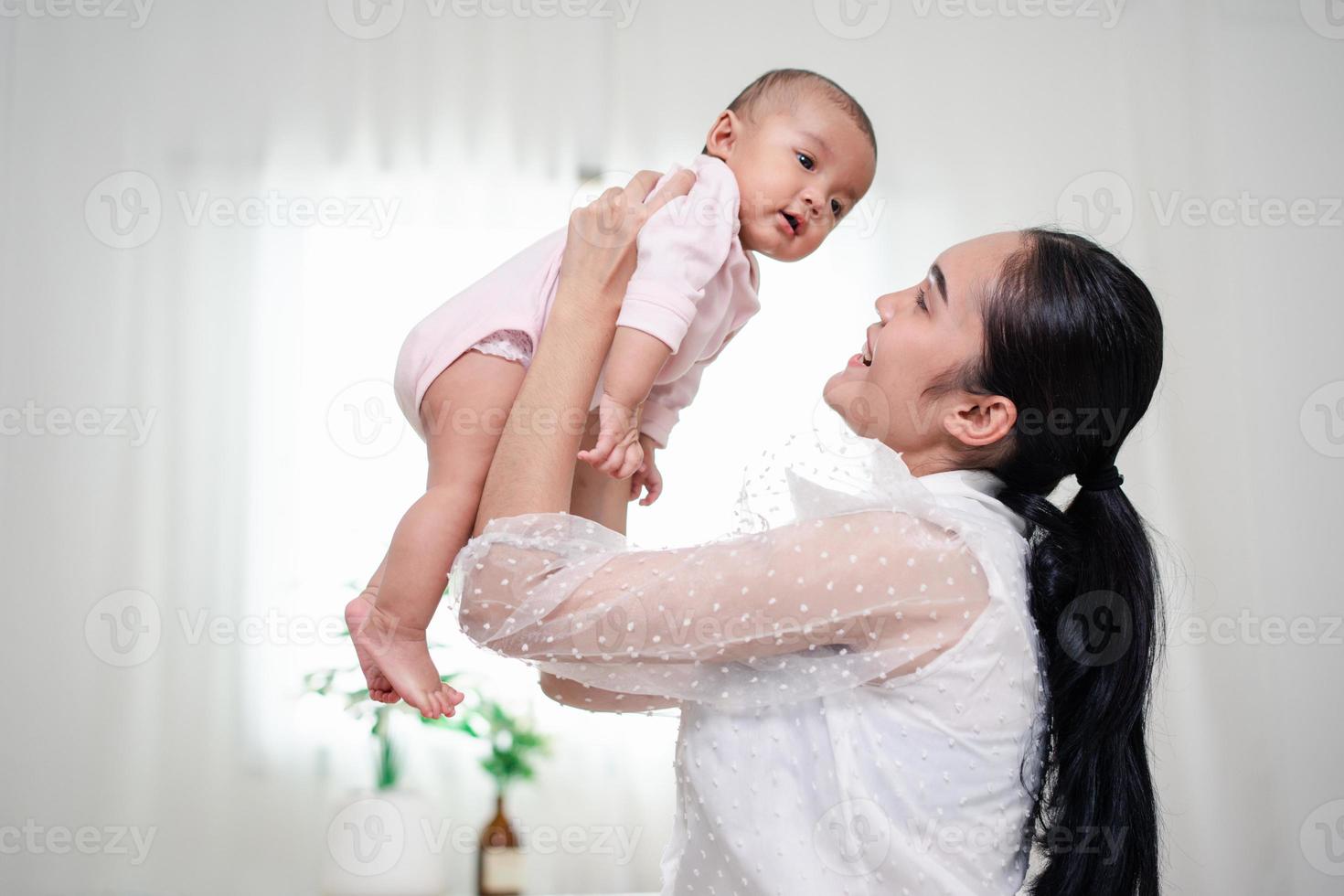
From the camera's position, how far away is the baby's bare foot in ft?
3.75

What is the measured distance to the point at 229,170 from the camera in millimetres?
2945

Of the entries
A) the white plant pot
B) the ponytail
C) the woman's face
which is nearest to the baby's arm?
the woman's face

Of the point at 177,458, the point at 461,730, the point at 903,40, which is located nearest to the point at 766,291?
the point at 903,40

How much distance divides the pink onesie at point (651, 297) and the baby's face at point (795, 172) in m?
0.07

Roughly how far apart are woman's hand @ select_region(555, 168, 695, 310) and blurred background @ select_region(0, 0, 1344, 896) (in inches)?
67.5

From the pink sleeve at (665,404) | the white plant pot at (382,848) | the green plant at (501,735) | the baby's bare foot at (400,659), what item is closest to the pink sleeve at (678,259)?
the pink sleeve at (665,404)

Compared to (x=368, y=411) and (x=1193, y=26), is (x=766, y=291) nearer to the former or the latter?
(x=368, y=411)

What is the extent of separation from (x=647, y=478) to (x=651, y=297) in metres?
0.33

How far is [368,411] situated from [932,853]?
7.22ft

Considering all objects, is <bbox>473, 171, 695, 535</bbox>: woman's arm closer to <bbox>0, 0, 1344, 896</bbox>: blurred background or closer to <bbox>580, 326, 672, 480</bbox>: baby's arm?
<bbox>580, 326, 672, 480</bbox>: baby's arm

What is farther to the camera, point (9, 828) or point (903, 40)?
point (903, 40)

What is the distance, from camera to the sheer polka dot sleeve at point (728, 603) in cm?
97

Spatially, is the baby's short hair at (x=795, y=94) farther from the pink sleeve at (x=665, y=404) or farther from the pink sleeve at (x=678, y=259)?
the pink sleeve at (x=665, y=404)

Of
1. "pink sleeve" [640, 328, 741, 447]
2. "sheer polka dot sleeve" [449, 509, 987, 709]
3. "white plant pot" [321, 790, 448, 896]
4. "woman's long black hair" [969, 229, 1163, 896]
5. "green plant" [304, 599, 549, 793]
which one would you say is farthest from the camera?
"green plant" [304, 599, 549, 793]
